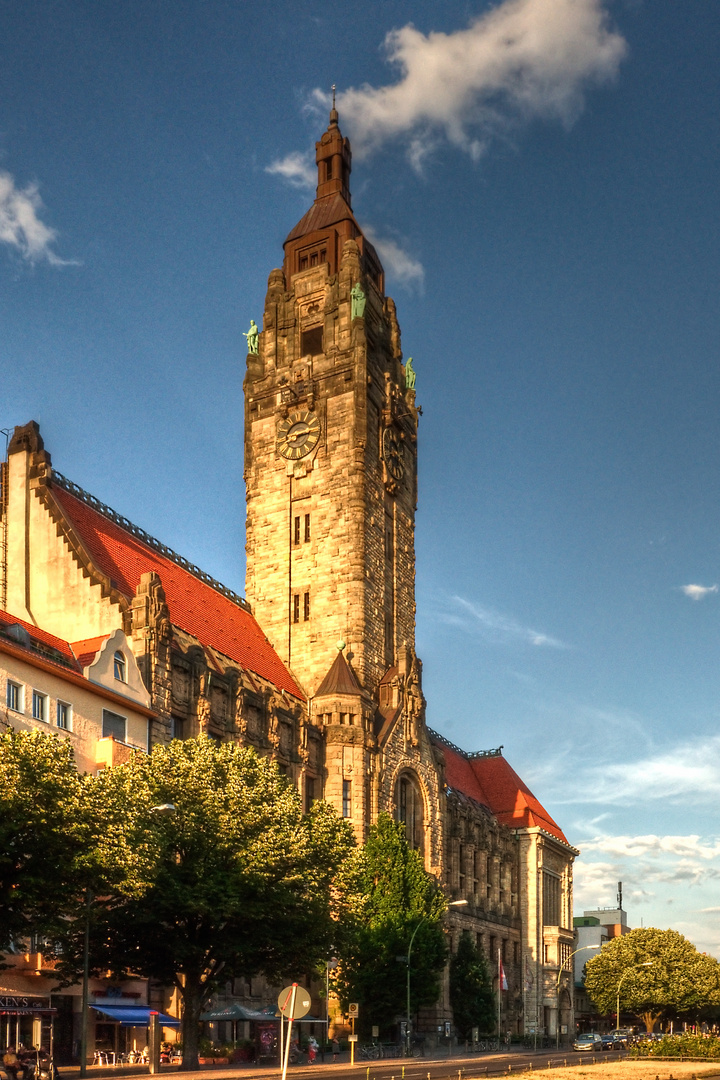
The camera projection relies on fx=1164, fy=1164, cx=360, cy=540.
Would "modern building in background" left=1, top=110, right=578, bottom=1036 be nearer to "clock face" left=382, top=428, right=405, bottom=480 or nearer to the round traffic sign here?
"clock face" left=382, top=428, right=405, bottom=480

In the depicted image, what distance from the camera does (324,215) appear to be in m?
83.1

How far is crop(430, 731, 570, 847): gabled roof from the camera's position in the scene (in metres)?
97.2

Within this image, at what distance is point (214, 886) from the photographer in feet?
117

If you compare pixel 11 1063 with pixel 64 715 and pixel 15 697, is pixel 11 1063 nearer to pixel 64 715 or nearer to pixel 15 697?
pixel 15 697

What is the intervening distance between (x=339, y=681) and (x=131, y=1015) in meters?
26.3

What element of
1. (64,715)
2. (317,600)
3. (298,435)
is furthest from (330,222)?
(64,715)

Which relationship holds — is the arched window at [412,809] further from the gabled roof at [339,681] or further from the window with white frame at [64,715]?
the window with white frame at [64,715]

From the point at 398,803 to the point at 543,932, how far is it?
34328 millimetres

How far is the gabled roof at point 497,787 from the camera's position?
97250 mm

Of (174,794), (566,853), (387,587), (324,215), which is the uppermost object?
(324,215)

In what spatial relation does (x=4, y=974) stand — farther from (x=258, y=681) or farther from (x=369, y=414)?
(x=369, y=414)

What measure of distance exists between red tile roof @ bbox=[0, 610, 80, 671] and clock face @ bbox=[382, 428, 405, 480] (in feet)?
102

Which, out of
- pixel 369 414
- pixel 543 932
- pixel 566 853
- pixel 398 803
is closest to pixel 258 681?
pixel 398 803

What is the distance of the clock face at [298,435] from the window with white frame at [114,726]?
3084 centimetres
